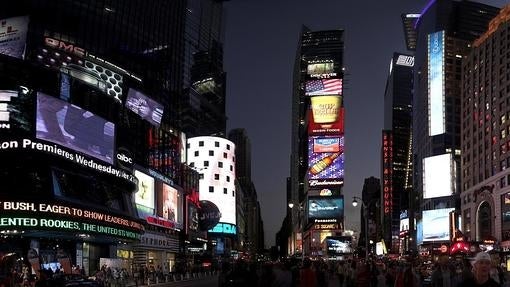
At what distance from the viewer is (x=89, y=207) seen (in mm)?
54156

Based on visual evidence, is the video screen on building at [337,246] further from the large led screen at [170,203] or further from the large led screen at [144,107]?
the large led screen at [144,107]

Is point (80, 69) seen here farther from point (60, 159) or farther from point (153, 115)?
point (60, 159)

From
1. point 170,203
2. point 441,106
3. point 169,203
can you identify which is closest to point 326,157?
point 441,106

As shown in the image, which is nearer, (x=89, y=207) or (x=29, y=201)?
(x=29, y=201)

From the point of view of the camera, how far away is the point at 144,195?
253 ft

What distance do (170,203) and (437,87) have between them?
4168 inches

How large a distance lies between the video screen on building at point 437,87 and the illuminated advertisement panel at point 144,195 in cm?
11015

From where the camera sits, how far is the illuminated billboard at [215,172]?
140 metres

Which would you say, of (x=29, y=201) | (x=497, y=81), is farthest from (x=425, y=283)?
(x=497, y=81)

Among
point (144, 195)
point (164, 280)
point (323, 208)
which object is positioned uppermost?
point (144, 195)

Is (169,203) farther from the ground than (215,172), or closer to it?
closer to it

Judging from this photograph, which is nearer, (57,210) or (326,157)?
(57,210)

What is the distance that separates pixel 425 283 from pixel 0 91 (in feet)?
111

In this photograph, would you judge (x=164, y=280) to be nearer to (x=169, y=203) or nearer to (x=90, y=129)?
(x=90, y=129)
